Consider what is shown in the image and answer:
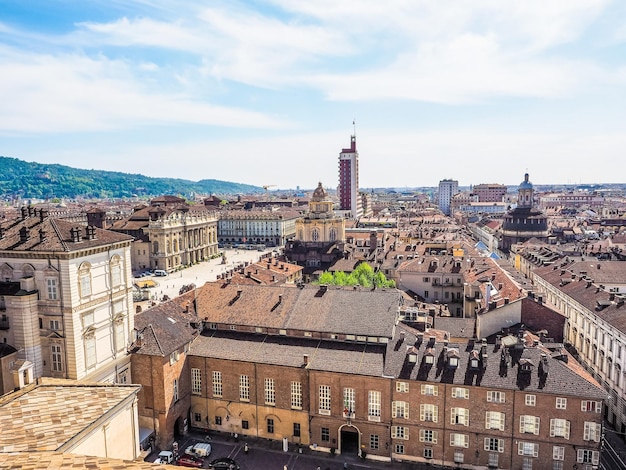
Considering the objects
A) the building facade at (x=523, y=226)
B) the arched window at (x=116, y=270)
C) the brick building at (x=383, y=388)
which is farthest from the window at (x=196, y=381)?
the building facade at (x=523, y=226)

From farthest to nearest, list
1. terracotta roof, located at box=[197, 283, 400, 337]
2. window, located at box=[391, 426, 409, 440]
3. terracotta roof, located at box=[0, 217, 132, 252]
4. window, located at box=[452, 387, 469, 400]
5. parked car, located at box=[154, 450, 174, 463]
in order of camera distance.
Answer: terracotta roof, located at box=[197, 283, 400, 337], window, located at box=[391, 426, 409, 440], parked car, located at box=[154, 450, 174, 463], window, located at box=[452, 387, 469, 400], terracotta roof, located at box=[0, 217, 132, 252]

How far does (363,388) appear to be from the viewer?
5216cm

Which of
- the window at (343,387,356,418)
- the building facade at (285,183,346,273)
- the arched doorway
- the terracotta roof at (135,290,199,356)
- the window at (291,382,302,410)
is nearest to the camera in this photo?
the window at (343,387,356,418)

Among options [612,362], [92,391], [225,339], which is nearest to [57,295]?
[92,391]

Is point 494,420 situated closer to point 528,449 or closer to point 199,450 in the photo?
point 528,449

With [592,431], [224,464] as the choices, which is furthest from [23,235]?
[592,431]

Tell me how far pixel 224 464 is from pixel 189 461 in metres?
3.91

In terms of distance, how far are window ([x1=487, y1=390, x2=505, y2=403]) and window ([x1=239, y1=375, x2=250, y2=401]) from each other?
26350 mm

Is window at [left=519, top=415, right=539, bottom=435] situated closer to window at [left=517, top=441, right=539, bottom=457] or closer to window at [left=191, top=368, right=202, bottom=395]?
window at [left=517, top=441, right=539, bottom=457]

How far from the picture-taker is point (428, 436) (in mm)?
51125

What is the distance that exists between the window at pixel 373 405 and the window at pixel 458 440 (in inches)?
309

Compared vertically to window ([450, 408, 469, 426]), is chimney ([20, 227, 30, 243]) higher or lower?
higher

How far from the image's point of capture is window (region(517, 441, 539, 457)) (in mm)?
48000

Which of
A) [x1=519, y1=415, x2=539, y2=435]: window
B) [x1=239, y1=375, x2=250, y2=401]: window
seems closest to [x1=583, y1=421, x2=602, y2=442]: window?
[x1=519, y1=415, x2=539, y2=435]: window
